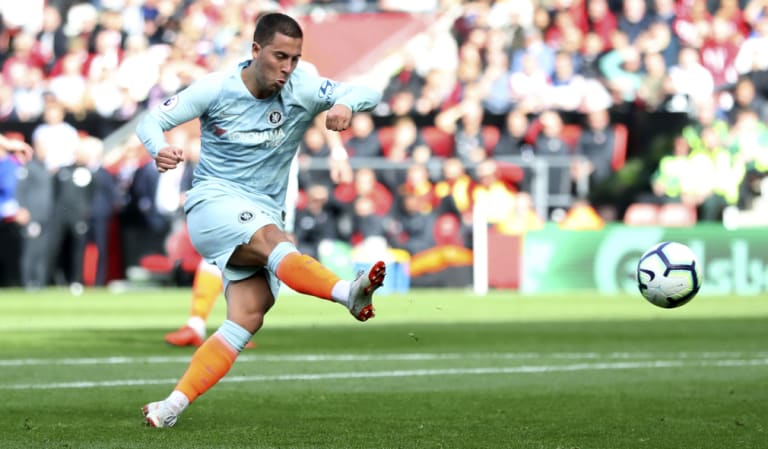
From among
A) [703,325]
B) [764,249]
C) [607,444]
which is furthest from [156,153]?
[764,249]

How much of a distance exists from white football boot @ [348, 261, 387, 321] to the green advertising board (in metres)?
15.4

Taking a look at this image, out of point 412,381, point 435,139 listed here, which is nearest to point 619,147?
point 435,139

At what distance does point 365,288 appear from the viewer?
6.41m

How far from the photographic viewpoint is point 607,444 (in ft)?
21.2

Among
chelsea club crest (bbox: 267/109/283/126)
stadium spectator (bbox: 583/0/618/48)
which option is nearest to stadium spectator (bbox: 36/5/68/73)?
stadium spectator (bbox: 583/0/618/48)

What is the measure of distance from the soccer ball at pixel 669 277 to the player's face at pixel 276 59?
107 inches

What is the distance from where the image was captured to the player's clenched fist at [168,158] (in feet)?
21.9

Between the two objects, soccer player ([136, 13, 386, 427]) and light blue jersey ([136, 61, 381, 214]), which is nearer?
soccer player ([136, 13, 386, 427])

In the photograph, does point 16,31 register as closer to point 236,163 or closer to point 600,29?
point 600,29

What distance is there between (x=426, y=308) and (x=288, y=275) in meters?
11.5

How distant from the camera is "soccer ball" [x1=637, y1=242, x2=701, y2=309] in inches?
340

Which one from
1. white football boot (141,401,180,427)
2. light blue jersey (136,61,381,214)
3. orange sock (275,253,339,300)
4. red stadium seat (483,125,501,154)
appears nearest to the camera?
orange sock (275,253,339,300)

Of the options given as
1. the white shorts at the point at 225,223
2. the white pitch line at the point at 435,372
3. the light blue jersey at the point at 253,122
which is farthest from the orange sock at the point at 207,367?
the white pitch line at the point at 435,372

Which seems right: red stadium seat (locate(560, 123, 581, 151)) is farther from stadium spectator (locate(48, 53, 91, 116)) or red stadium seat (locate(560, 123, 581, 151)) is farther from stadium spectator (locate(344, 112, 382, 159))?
stadium spectator (locate(48, 53, 91, 116))
